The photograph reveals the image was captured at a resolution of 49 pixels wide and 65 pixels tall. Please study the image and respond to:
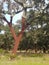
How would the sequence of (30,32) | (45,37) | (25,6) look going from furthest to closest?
A: (30,32)
(45,37)
(25,6)

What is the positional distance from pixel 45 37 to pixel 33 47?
23.1 feet

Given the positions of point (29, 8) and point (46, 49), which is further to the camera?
point (46, 49)

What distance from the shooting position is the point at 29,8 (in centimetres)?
3152

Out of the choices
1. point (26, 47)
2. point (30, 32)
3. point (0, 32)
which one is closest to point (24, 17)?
point (30, 32)

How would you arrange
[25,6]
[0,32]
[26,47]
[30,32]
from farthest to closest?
[0,32]
[26,47]
[30,32]
[25,6]

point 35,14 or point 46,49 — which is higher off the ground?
point 35,14

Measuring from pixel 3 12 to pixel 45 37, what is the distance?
700 inches

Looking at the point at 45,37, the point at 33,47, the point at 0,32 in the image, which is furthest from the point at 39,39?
the point at 0,32

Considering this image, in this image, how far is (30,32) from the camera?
168ft

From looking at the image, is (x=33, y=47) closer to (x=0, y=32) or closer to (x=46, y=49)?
(x=46, y=49)

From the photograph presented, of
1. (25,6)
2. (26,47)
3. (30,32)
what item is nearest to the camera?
(25,6)

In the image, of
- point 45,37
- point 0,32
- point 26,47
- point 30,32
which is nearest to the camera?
point 45,37

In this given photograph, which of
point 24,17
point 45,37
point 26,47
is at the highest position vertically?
point 24,17

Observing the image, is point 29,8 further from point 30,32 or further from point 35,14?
point 30,32
